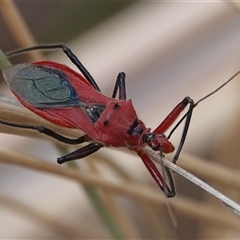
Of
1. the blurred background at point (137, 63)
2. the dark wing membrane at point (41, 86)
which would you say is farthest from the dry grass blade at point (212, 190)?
the blurred background at point (137, 63)

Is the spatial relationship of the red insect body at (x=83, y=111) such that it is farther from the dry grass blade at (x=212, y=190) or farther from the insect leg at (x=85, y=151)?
the dry grass blade at (x=212, y=190)

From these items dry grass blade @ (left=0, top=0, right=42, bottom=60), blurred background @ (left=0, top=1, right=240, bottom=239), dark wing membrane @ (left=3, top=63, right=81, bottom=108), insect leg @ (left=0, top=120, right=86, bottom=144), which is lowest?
blurred background @ (left=0, top=1, right=240, bottom=239)

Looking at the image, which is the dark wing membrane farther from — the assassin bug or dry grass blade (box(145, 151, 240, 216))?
dry grass blade (box(145, 151, 240, 216))

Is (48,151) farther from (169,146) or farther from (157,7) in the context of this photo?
(169,146)

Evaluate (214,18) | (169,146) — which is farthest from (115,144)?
(214,18)

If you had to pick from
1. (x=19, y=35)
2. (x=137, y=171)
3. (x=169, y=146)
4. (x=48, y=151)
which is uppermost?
(x=19, y=35)

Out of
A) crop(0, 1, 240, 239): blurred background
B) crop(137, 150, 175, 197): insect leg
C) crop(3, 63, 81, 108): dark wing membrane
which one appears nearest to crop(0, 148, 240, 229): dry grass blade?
crop(137, 150, 175, 197): insect leg

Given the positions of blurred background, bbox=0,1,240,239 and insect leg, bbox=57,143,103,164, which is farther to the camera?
blurred background, bbox=0,1,240,239
